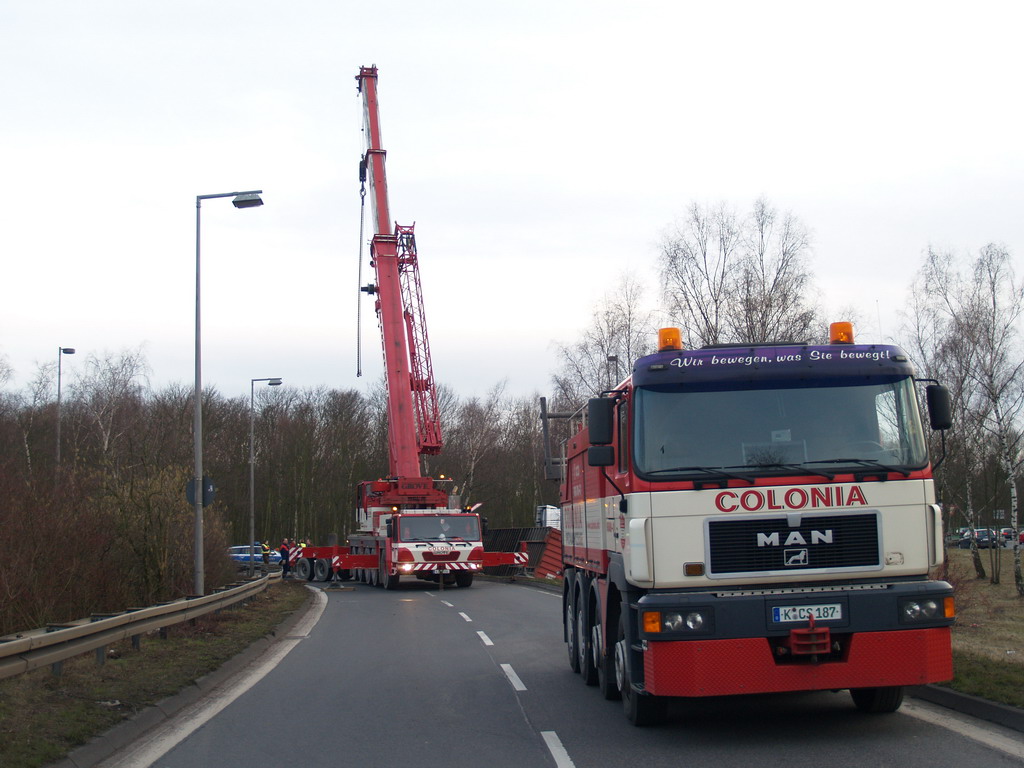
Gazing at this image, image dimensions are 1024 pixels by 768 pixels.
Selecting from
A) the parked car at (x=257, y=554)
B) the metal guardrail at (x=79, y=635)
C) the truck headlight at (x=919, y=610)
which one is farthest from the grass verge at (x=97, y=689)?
the parked car at (x=257, y=554)

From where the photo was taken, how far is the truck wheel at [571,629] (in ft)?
39.3

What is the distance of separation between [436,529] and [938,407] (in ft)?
75.9

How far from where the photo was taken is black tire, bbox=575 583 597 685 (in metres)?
10.8

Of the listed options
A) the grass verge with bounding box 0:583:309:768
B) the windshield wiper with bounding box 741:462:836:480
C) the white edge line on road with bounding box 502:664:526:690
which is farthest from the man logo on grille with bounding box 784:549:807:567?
the grass verge with bounding box 0:583:309:768

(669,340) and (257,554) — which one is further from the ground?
(669,340)

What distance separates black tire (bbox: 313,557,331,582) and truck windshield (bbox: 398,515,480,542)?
366 inches

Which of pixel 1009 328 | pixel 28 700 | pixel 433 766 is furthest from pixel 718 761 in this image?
pixel 1009 328

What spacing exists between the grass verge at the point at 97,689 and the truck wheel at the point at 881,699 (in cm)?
617

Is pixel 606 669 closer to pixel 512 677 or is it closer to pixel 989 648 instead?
pixel 512 677

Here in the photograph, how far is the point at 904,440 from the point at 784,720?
2.56 metres

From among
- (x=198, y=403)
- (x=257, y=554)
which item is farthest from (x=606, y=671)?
(x=257, y=554)

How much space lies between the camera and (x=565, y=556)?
1288 cm

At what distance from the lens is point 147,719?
344 inches

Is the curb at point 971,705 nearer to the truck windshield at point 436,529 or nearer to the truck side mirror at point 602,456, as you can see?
the truck side mirror at point 602,456
